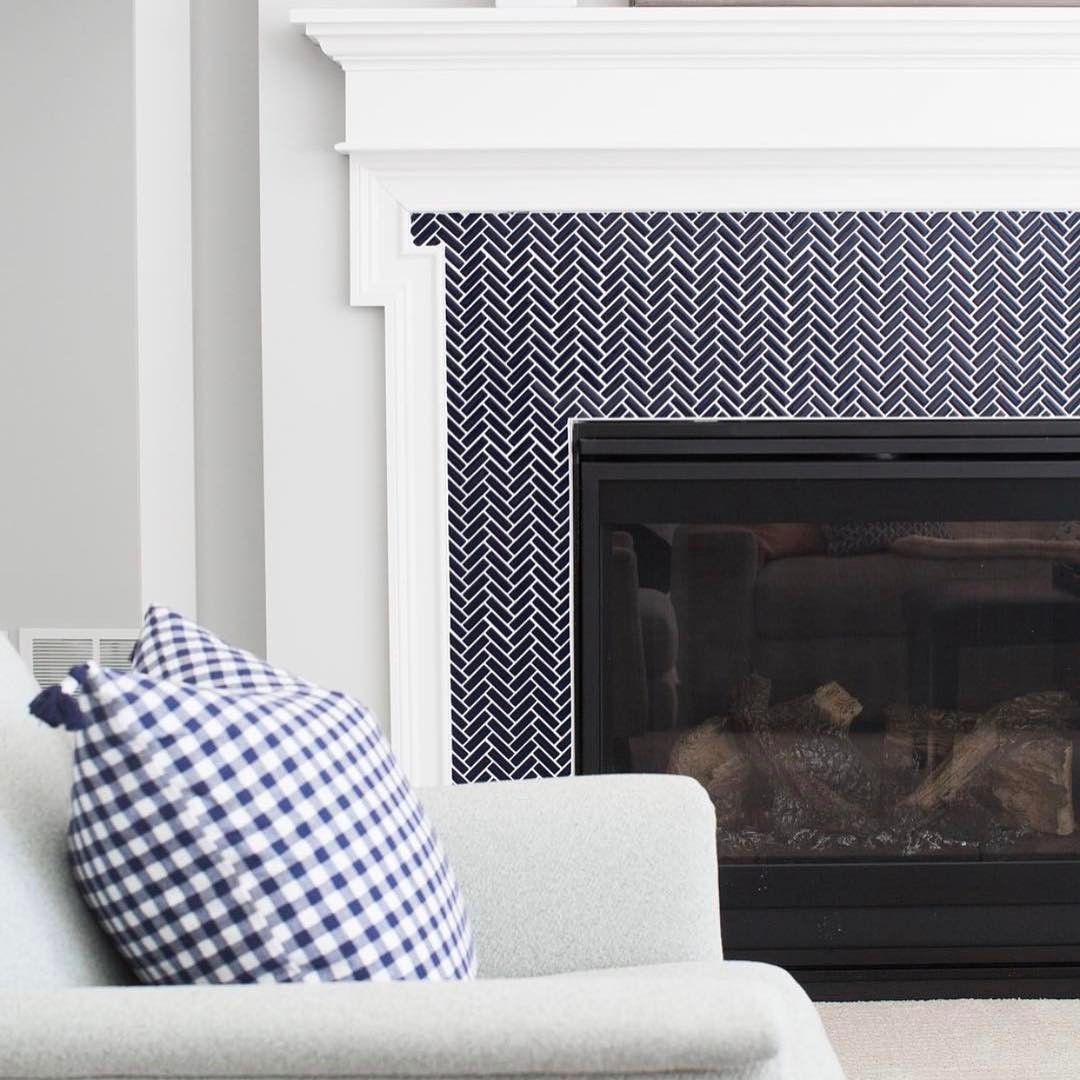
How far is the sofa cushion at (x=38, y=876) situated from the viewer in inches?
36.2

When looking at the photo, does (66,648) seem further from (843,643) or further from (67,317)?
(843,643)

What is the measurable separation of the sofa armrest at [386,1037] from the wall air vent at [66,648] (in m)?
1.63

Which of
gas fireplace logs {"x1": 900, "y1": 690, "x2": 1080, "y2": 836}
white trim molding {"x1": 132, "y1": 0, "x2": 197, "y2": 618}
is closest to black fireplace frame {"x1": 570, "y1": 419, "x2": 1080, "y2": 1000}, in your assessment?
gas fireplace logs {"x1": 900, "y1": 690, "x2": 1080, "y2": 836}

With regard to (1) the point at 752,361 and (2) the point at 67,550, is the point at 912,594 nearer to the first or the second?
(1) the point at 752,361

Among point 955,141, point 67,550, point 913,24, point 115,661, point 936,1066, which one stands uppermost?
point 913,24

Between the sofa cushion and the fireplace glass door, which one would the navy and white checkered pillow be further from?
the fireplace glass door

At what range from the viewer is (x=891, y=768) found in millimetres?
2443

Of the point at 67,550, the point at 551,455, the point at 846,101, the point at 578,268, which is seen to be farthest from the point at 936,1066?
the point at 67,550

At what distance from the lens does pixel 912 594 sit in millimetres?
2396

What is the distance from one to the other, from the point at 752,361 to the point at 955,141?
495 millimetres

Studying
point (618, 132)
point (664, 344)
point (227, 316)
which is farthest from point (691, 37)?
point (227, 316)

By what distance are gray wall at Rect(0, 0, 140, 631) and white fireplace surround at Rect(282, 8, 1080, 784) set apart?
0.34m

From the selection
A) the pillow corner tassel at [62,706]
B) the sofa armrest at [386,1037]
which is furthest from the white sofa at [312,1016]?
the pillow corner tassel at [62,706]

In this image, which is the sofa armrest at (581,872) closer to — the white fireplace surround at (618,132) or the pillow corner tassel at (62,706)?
the pillow corner tassel at (62,706)
